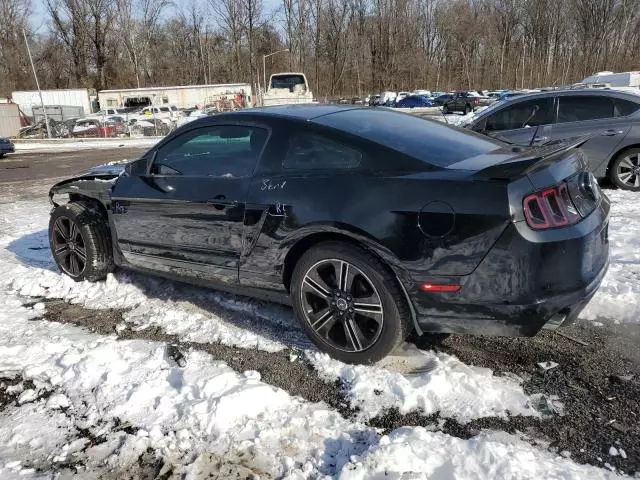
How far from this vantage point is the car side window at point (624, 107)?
7.66m

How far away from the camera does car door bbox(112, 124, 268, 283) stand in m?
3.61

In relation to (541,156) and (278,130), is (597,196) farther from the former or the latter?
(278,130)

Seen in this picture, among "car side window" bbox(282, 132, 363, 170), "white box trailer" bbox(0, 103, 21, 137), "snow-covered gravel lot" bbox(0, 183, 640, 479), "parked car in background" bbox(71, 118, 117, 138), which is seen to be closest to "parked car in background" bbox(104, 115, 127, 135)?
"parked car in background" bbox(71, 118, 117, 138)

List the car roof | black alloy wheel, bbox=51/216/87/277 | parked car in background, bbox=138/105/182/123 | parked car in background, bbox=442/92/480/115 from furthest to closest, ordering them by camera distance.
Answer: parked car in background, bbox=442/92/480/115
parked car in background, bbox=138/105/182/123
the car roof
black alloy wheel, bbox=51/216/87/277

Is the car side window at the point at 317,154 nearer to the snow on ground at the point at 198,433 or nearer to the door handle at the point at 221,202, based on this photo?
the door handle at the point at 221,202

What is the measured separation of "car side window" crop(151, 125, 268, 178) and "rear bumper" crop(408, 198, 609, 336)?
4.86 ft

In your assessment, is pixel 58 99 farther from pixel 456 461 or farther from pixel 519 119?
Result: pixel 456 461

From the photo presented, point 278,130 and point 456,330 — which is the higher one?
point 278,130

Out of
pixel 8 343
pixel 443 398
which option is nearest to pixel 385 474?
pixel 443 398

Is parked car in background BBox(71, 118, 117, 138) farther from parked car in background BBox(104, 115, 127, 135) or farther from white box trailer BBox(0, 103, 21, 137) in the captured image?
white box trailer BBox(0, 103, 21, 137)

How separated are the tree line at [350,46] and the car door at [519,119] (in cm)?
5652

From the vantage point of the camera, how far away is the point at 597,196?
10.3ft

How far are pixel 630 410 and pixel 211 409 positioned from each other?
6.94ft

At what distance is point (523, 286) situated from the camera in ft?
8.77
